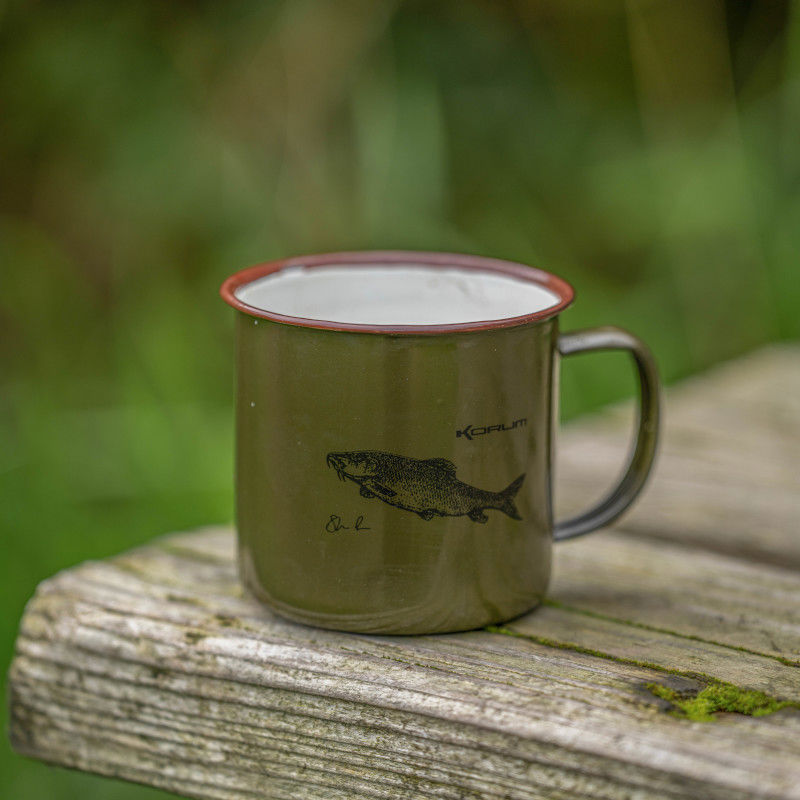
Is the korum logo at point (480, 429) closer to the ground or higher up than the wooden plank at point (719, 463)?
higher up

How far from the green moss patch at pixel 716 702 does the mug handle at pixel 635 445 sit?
0.73 feet

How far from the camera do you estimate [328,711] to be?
2.52 ft

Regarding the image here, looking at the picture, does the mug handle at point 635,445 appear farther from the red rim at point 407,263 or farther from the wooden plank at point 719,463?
the wooden plank at point 719,463

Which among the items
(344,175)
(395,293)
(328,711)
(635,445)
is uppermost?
(344,175)

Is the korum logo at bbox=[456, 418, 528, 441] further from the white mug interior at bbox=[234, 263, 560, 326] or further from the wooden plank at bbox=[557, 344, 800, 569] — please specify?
the wooden plank at bbox=[557, 344, 800, 569]

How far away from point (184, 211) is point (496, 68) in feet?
2.47

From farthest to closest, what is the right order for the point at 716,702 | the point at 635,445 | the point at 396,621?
the point at 635,445, the point at 396,621, the point at 716,702

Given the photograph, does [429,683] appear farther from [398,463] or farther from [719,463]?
[719,463]

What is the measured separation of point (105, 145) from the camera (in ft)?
7.13

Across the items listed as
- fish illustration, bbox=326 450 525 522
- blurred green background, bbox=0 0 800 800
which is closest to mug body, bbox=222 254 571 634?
fish illustration, bbox=326 450 525 522

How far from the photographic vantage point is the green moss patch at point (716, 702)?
0.70 meters

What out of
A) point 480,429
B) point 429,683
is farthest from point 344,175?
point 429,683

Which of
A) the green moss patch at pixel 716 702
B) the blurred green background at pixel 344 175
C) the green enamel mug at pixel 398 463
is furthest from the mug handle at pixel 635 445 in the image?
the blurred green background at pixel 344 175

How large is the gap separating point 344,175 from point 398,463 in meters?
1.50
